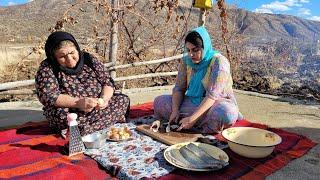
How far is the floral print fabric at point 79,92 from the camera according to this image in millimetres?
3027

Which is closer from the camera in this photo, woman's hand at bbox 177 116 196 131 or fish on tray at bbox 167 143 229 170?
fish on tray at bbox 167 143 229 170

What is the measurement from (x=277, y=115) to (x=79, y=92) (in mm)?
2611

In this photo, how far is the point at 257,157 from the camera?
107 inches

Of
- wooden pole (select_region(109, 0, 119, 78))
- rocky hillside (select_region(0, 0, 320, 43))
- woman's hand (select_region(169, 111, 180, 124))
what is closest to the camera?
woman's hand (select_region(169, 111, 180, 124))

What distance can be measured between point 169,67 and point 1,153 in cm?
507

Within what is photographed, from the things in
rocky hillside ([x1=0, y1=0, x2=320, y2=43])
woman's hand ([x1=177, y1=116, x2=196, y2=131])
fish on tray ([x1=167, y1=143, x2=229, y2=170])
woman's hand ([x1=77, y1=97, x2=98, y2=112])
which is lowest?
fish on tray ([x1=167, y1=143, x2=229, y2=170])

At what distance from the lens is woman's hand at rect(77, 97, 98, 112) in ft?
9.66

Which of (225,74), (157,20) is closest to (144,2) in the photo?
(157,20)

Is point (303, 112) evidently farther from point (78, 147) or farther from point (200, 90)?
point (78, 147)

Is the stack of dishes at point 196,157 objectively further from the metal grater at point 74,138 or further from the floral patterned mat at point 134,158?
the metal grater at point 74,138

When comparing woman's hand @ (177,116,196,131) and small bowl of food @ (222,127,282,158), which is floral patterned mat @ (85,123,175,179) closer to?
woman's hand @ (177,116,196,131)

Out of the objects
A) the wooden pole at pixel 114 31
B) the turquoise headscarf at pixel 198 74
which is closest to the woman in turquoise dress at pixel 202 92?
the turquoise headscarf at pixel 198 74

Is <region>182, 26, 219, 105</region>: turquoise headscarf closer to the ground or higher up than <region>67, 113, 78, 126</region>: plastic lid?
higher up

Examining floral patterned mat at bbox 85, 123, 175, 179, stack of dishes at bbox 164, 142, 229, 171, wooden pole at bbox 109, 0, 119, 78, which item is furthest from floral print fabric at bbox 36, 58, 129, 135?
wooden pole at bbox 109, 0, 119, 78
